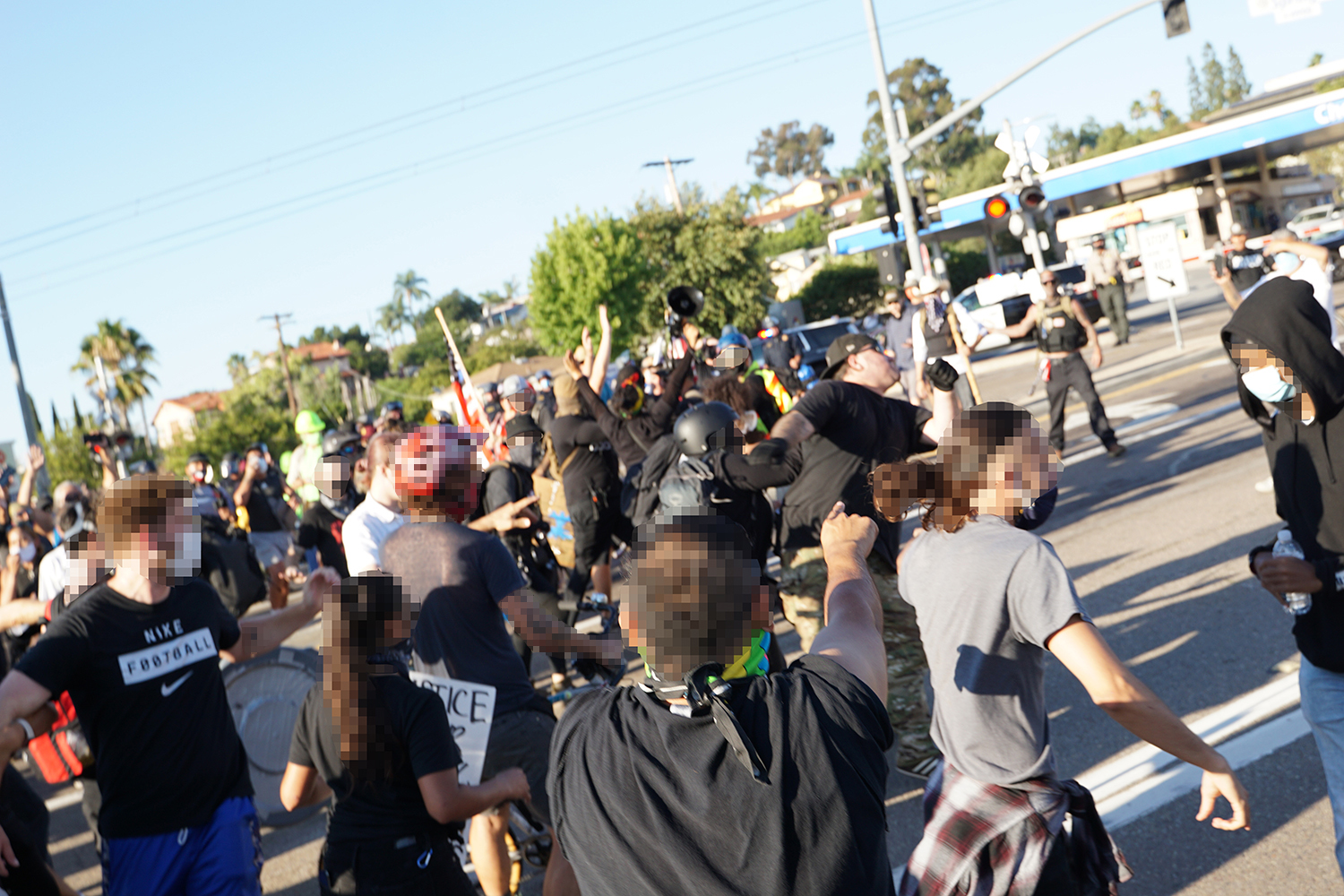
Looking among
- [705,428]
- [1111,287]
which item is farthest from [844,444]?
[1111,287]

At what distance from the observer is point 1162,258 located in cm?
1906

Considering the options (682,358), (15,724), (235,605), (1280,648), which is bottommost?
(1280,648)

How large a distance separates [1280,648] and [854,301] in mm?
34538

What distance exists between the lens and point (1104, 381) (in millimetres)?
16469

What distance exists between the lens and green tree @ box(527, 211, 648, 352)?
128 feet

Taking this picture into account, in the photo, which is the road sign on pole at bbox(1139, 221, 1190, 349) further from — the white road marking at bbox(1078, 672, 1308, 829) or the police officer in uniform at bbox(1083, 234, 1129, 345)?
the white road marking at bbox(1078, 672, 1308, 829)

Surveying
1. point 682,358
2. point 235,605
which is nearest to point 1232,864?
point 682,358

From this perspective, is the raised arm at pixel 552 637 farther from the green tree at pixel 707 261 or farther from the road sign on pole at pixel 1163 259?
the green tree at pixel 707 261

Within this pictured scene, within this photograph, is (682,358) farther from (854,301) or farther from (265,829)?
(854,301)

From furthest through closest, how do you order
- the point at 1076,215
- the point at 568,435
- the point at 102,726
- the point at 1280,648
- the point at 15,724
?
the point at 1076,215 < the point at 568,435 < the point at 1280,648 < the point at 102,726 < the point at 15,724

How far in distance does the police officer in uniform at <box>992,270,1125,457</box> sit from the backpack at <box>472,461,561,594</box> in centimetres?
550

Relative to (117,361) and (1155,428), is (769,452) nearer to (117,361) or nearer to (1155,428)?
(1155,428)

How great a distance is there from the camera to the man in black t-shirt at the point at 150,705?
3047mm

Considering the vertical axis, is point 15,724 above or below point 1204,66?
below
